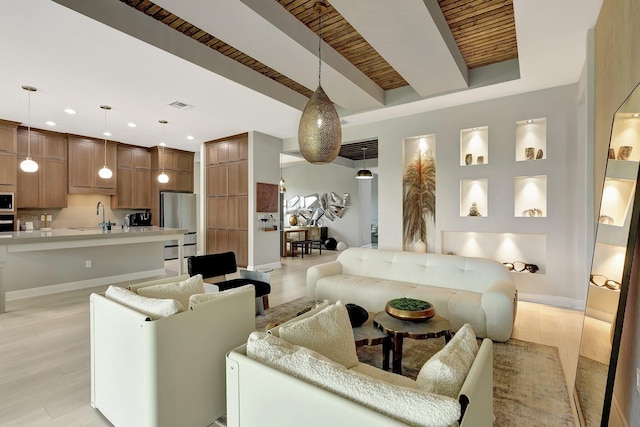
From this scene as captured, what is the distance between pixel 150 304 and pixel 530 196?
502 cm

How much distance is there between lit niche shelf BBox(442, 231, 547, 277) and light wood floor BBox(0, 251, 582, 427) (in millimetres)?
691

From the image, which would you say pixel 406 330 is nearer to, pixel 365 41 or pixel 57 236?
pixel 365 41

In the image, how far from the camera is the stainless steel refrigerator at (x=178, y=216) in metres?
7.79

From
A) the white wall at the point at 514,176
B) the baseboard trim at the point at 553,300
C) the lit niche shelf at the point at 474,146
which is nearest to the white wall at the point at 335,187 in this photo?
the white wall at the point at 514,176

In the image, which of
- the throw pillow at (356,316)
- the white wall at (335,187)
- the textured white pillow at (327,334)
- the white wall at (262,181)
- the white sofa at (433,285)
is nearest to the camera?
the textured white pillow at (327,334)

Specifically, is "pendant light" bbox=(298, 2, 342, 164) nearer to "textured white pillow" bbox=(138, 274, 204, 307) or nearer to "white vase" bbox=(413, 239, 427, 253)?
"textured white pillow" bbox=(138, 274, 204, 307)

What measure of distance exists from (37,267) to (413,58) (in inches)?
234

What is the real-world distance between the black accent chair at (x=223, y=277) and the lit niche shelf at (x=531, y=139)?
4064 millimetres

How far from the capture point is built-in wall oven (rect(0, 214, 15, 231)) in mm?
5570

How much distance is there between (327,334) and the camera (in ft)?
5.28

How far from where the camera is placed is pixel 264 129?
639 cm

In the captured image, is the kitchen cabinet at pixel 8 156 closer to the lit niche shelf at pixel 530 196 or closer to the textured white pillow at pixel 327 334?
the textured white pillow at pixel 327 334

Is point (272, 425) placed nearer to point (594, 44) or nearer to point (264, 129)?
point (594, 44)

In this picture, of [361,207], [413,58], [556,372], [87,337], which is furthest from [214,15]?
[361,207]
